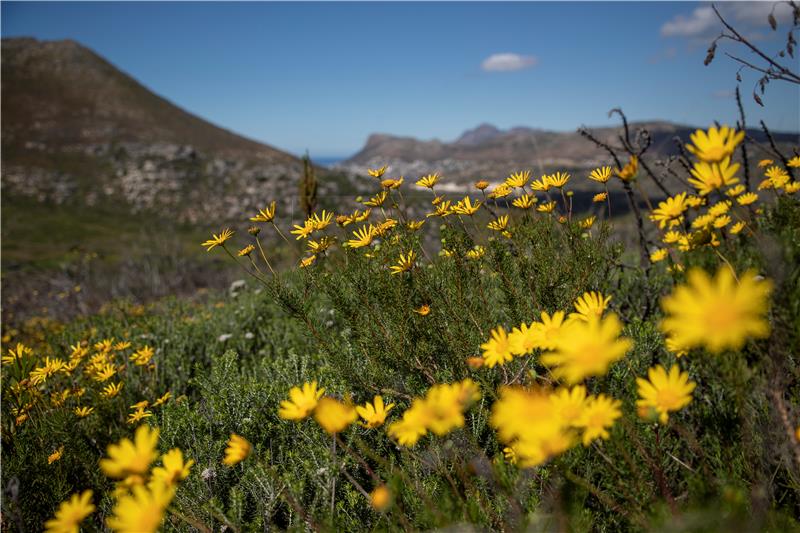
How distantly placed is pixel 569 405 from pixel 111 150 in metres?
53.8

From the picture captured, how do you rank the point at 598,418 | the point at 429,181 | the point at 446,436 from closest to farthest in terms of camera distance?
the point at 598,418
the point at 446,436
the point at 429,181

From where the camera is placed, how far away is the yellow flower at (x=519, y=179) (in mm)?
2752

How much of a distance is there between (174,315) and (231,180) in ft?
126

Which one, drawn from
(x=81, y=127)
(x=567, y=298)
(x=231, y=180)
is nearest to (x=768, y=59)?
(x=567, y=298)

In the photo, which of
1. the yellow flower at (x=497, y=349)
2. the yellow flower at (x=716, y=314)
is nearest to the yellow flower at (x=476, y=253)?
the yellow flower at (x=497, y=349)

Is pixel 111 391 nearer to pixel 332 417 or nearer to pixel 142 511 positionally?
pixel 142 511

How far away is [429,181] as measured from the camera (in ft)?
9.77

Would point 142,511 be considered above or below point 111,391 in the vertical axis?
above

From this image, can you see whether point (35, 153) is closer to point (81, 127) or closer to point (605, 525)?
point (81, 127)

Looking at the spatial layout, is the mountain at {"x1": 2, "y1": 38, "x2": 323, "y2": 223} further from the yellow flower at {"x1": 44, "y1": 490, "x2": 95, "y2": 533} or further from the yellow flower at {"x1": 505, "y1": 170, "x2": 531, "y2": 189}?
the yellow flower at {"x1": 44, "y1": 490, "x2": 95, "y2": 533}

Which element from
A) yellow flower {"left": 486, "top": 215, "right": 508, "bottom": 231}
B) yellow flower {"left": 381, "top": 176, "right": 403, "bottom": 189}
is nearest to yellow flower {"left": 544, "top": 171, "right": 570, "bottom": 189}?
yellow flower {"left": 486, "top": 215, "right": 508, "bottom": 231}

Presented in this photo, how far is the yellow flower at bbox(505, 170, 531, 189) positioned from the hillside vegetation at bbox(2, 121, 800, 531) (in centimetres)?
1

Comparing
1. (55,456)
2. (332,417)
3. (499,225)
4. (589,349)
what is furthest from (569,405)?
(55,456)

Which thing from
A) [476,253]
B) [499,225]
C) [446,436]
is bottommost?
[446,436]
